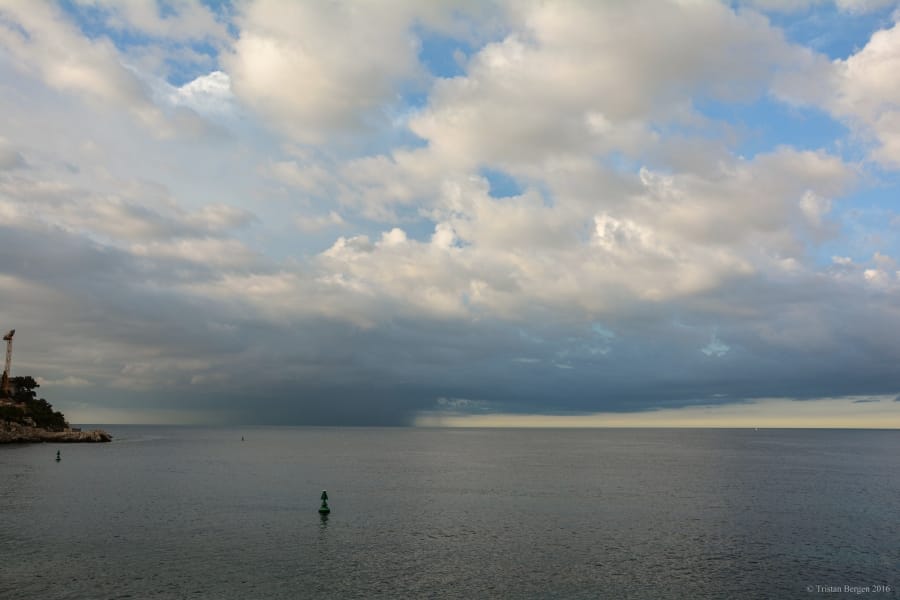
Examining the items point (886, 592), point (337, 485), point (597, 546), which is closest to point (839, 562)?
point (886, 592)

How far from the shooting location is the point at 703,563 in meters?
57.6

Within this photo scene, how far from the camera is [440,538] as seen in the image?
222 ft

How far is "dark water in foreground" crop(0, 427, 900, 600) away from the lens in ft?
162

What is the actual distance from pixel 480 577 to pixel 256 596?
17.9 meters

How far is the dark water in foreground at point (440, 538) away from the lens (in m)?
49.5

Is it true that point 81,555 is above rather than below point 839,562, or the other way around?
above

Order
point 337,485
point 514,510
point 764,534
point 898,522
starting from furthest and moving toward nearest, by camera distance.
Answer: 1. point 337,485
2. point 514,510
3. point 898,522
4. point 764,534

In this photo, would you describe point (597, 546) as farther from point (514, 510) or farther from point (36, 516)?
point (36, 516)

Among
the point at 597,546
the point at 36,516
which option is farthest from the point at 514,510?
the point at 36,516

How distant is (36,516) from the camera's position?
76.1 meters

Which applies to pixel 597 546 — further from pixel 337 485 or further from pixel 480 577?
pixel 337 485

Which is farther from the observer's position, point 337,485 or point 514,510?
point 337,485

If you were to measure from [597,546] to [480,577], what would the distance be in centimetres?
1684

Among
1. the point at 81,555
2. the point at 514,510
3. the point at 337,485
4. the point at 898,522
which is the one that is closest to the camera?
the point at 81,555
